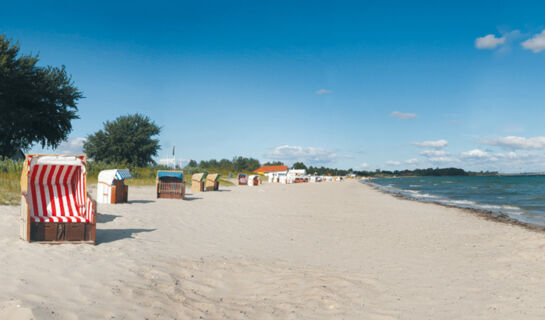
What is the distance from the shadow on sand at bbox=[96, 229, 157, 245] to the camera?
328 inches

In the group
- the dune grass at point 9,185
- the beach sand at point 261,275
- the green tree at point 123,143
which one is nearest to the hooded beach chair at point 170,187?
the dune grass at point 9,185

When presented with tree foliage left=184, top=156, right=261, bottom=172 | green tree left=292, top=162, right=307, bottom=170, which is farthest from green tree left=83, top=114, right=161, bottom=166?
green tree left=292, top=162, right=307, bottom=170

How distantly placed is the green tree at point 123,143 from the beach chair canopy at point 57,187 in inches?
1537

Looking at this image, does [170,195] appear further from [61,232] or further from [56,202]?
[61,232]

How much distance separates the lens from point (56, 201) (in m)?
8.52

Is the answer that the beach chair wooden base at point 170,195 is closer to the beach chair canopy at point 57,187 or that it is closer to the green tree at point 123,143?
the beach chair canopy at point 57,187

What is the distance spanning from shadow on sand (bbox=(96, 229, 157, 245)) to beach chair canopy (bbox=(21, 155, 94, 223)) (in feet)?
2.01

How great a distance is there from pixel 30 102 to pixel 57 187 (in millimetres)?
25390

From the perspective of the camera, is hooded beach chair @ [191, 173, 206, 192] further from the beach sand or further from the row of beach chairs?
the row of beach chairs

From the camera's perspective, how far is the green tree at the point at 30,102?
26984 millimetres

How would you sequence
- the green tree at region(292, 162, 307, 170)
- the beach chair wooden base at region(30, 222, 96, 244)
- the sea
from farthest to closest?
the green tree at region(292, 162, 307, 170) → the sea → the beach chair wooden base at region(30, 222, 96, 244)

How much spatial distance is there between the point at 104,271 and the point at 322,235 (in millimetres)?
6754

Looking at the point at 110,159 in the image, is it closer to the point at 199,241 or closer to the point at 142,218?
the point at 142,218

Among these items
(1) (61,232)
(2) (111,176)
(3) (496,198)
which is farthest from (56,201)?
(3) (496,198)
